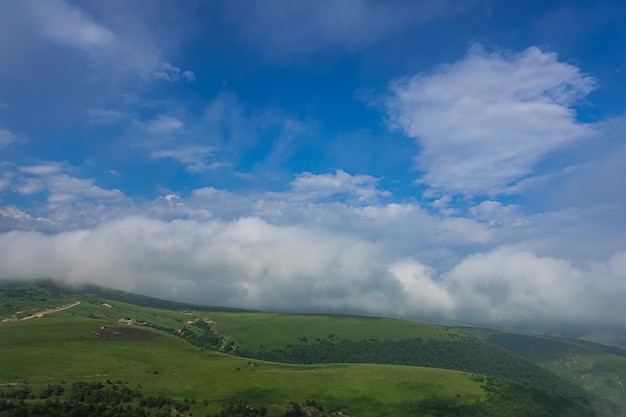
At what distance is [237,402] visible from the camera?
149m

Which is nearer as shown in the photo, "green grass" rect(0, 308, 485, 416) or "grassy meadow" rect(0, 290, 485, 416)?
"grassy meadow" rect(0, 290, 485, 416)

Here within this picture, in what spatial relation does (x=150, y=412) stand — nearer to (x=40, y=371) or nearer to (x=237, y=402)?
(x=237, y=402)

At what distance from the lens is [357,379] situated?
197 meters

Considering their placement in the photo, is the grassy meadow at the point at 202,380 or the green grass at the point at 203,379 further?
the green grass at the point at 203,379

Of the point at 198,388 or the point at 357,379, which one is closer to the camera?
the point at 198,388

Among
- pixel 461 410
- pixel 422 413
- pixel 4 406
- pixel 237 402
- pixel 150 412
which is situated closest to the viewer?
pixel 4 406

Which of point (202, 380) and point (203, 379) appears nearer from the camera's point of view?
point (202, 380)

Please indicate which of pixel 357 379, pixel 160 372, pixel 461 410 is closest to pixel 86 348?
pixel 160 372

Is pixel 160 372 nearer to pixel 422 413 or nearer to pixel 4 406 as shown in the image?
pixel 4 406

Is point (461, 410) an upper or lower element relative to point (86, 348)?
lower

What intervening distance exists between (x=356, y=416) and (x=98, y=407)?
85.8m

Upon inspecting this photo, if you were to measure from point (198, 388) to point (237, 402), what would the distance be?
64.5ft

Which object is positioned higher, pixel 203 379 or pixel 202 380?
pixel 203 379

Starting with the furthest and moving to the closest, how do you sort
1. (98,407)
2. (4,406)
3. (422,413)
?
(422,413) < (98,407) < (4,406)
